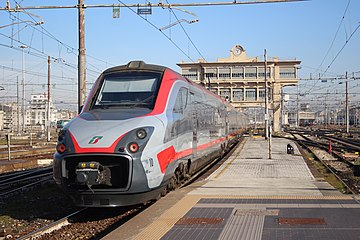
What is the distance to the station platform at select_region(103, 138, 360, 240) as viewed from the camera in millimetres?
7852

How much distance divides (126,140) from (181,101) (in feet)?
11.9

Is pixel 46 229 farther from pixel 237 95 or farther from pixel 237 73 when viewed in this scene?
pixel 237 95

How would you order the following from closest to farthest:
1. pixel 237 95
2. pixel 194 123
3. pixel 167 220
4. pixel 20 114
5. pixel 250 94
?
pixel 167 220, pixel 194 123, pixel 250 94, pixel 237 95, pixel 20 114

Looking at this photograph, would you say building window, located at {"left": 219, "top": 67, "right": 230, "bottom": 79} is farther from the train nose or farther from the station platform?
the train nose

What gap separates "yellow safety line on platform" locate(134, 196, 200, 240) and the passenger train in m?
0.58

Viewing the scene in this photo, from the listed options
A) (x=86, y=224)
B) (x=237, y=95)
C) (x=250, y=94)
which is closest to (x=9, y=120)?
(x=86, y=224)

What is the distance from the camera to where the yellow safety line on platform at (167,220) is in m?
7.92

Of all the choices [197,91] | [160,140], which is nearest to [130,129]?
[160,140]

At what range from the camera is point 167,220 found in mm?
8992

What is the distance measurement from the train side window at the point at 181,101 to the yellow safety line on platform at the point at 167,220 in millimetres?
2270

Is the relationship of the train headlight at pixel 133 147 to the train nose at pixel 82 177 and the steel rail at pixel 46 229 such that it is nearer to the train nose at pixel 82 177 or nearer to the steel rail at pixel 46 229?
the train nose at pixel 82 177

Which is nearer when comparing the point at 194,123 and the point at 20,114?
the point at 194,123

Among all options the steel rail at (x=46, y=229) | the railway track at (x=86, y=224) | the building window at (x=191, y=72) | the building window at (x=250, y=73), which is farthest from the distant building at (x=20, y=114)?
the building window at (x=250, y=73)

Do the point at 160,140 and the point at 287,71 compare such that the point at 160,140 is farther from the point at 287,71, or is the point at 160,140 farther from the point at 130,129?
the point at 287,71
